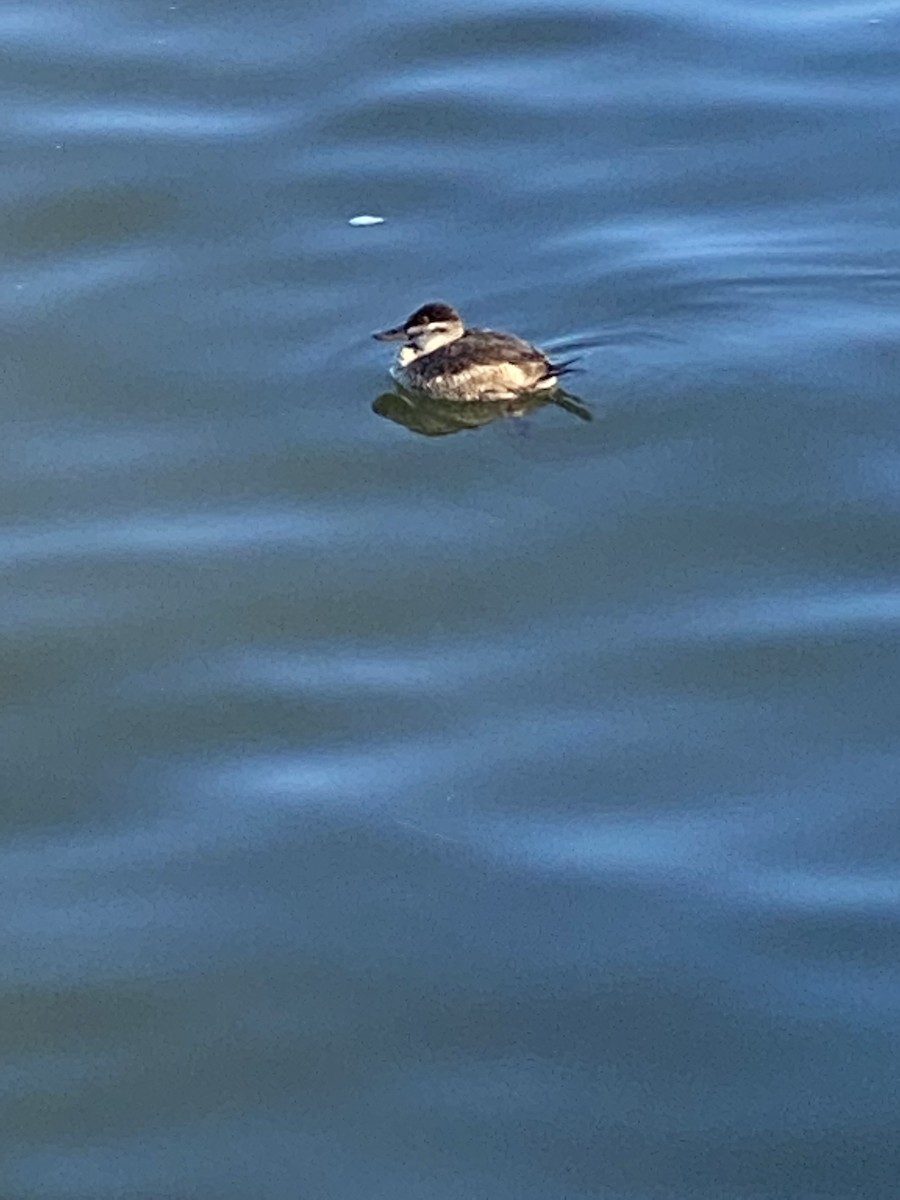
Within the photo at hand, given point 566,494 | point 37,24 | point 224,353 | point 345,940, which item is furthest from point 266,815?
point 37,24

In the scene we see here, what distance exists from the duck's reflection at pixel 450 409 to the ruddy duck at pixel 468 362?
0.03 m

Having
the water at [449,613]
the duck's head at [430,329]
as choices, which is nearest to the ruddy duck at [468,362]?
the duck's head at [430,329]

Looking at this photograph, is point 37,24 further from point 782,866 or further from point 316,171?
point 782,866

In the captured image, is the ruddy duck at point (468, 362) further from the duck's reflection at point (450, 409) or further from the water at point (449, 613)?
the water at point (449, 613)

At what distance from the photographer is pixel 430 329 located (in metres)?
7.68

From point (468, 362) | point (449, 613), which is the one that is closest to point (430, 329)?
point (468, 362)

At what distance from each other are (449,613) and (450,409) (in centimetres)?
131

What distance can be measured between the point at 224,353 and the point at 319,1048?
3.16 m

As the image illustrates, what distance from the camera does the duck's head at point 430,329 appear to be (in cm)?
765

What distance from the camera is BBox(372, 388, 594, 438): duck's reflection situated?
7.68 meters

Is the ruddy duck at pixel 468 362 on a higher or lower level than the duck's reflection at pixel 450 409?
higher

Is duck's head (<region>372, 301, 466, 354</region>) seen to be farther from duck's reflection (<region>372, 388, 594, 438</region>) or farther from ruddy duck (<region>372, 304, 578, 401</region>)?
duck's reflection (<region>372, 388, 594, 438</region>)

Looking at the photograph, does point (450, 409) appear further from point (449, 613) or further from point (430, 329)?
point (449, 613)

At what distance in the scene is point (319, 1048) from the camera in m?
5.16
